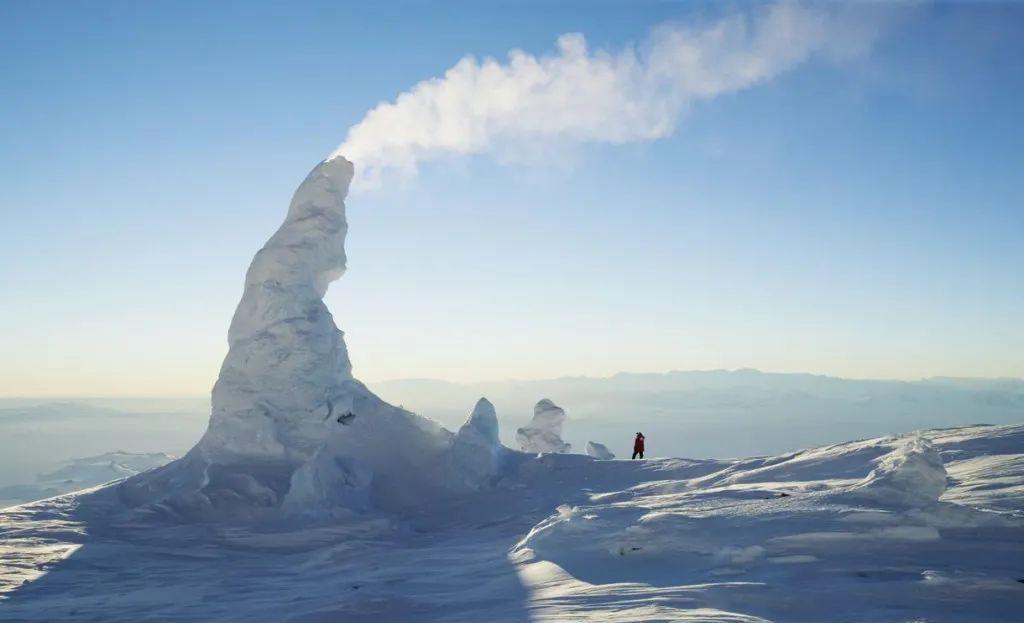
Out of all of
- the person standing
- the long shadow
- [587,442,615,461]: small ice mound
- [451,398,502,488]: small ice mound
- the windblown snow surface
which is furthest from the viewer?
[587,442,615,461]: small ice mound

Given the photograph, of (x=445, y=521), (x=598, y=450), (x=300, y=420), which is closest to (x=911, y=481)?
(x=445, y=521)

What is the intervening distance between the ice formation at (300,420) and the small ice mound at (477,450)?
51cm

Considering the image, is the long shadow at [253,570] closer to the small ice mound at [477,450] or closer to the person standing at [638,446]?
the small ice mound at [477,450]

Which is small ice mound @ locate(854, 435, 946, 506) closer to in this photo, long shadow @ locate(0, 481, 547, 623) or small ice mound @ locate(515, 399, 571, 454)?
long shadow @ locate(0, 481, 547, 623)

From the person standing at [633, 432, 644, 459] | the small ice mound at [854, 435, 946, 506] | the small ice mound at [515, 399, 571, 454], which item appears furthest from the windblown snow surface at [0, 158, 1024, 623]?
the small ice mound at [515, 399, 571, 454]

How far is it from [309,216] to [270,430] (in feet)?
34.7

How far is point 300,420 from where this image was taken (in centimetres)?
3073

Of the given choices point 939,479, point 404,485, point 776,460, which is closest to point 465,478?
point 404,485

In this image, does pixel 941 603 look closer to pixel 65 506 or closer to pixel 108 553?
pixel 108 553

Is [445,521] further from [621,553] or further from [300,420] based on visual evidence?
[621,553]

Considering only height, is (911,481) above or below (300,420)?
below

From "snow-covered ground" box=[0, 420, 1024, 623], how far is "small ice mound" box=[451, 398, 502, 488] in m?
3.50

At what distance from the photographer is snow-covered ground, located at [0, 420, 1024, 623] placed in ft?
32.7

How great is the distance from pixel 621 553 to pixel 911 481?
250 inches
